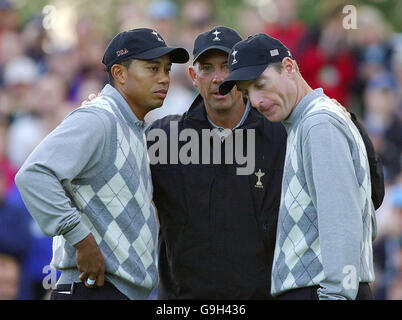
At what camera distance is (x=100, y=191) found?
489 cm

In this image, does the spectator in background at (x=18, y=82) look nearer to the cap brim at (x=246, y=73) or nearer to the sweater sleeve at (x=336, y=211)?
the cap brim at (x=246, y=73)

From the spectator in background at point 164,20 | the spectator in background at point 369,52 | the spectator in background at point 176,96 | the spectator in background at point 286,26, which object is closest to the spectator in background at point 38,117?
the spectator in background at point 176,96

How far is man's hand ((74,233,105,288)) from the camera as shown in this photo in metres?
4.74

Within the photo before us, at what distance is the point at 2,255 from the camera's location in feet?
27.0

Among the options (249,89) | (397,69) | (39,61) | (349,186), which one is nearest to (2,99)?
(39,61)

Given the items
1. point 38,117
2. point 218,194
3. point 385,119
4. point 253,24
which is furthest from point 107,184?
point 253,24

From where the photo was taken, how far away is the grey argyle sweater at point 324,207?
4266mm

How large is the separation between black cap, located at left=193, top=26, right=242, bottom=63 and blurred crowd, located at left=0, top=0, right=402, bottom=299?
2863mm

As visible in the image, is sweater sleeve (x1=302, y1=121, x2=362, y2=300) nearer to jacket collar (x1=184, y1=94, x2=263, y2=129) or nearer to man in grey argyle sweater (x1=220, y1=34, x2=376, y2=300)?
man in grey argyle sweater (x1=220, y1=34, x2=376, y2=300)

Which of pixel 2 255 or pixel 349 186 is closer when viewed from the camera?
pixel 349 186

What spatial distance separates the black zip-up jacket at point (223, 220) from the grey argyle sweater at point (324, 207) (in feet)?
2.89

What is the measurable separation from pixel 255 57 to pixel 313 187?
2.76ft
